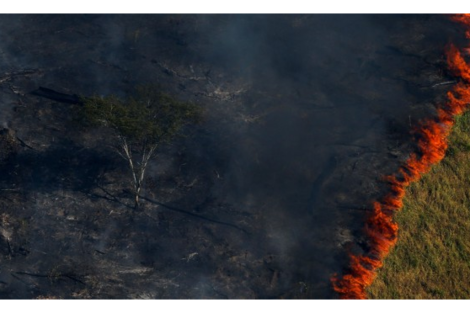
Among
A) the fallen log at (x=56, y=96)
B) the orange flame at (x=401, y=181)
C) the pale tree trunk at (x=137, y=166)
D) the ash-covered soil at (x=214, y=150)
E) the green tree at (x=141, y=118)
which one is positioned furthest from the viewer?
the fallen log at (x=56, y=96)

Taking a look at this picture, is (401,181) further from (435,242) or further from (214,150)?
(214,150)

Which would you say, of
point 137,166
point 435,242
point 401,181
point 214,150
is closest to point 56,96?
point 137,166

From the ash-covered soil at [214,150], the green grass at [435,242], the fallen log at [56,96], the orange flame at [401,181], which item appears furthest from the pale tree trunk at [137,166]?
the green grass at [435,242]

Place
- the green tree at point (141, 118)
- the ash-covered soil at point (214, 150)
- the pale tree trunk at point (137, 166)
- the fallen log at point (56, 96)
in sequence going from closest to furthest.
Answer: the ash-covered soil at point (214, 150) → the green tree at point (141, 118) → the pale tree trunk at point (137, 166) → the fallen log at point (56, 96)

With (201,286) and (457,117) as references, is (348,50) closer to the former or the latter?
(457,117)

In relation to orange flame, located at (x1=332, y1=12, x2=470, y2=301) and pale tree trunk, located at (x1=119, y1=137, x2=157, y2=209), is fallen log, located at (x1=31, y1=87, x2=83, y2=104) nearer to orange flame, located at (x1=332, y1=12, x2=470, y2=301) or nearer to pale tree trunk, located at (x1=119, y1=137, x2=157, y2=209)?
pale tree trunk, located at (x1=119, y1=137, x2=157, y2=209)

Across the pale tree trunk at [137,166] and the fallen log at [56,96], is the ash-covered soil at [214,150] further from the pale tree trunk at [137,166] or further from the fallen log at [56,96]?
the pale tree trunk at [137,166]
